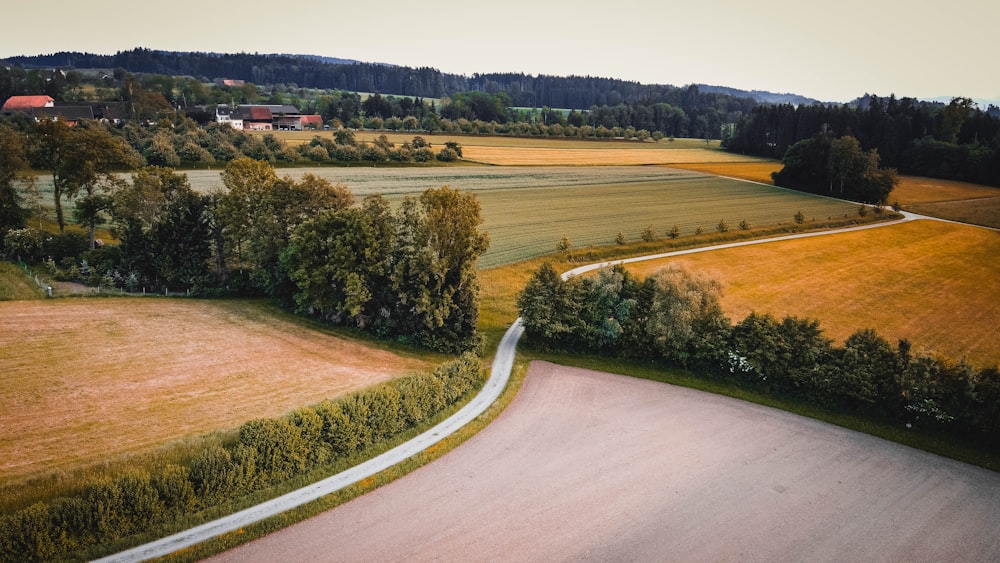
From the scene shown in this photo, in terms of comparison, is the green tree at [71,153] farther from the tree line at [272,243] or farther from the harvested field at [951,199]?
the harvested field at [951,199]

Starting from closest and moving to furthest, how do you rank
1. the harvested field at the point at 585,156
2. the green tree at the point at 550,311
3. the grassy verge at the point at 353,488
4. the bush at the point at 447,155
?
the grassy verge at the point at 353,488, the green tree at the point at 550,311, the bush at the point at 447,155, the harvested field at the point at 585,156

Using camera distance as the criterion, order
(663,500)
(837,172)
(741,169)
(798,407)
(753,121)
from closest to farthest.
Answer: (663,500) → (798,407) → (837,172) → (741,169) → (753,121)

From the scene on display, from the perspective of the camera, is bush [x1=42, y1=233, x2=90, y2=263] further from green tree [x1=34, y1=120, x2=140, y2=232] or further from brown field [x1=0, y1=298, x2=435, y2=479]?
brown field [x1=0, y1=298, x2=435, y2=479]

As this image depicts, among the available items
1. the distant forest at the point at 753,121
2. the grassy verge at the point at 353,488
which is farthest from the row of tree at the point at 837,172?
the grassy verge at the point at 353,488

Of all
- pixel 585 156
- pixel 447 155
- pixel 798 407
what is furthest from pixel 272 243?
pixel 585 156

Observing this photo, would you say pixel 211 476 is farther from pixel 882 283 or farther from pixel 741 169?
pixel 741 169

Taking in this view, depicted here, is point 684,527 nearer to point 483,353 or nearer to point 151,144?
point 483,353

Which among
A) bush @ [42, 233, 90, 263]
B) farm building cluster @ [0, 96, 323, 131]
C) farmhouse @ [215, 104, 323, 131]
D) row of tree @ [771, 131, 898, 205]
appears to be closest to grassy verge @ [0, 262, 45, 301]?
bush @ [42, 233, 90, 263]
